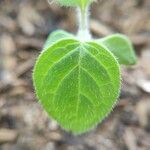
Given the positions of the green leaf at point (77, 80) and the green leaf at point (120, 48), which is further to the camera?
the green leaf at point (120, 48)

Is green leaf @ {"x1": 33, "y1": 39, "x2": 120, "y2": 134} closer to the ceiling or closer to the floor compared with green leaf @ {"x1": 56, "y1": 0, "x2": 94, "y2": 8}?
closer to the floor

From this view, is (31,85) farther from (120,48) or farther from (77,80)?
(77,80)

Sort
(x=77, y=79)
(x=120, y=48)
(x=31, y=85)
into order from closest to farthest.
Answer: (x=77, y=79)
(x=120, y=48)
(x=31, y=85)

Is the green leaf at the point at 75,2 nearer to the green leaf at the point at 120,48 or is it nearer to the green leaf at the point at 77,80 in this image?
the green leaf at the point at 77,80

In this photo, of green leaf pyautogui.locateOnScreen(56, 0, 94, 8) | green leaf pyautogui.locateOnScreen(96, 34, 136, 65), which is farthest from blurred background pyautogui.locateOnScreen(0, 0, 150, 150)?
green leaf pyautogui.locateOnScreen(56, 0, 94, 8)

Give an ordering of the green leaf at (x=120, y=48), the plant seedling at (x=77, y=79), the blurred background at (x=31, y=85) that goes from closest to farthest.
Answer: the plant seedling at (x=77, y=79), the green leaf at (x=120, y=48), the blurred background at (x=31, y=85)

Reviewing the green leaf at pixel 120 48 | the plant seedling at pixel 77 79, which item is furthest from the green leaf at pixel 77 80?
the green leaf at pixel 120 48

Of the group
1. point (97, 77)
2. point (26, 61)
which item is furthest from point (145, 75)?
point (97, 77)

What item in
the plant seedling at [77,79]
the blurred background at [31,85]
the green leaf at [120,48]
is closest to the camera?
the plant seedling at [77,79]

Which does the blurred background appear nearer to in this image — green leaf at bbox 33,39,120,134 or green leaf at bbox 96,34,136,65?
green leaf at bbox 96,34,136,65

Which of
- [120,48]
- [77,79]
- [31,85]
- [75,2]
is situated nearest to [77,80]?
[77,79]
